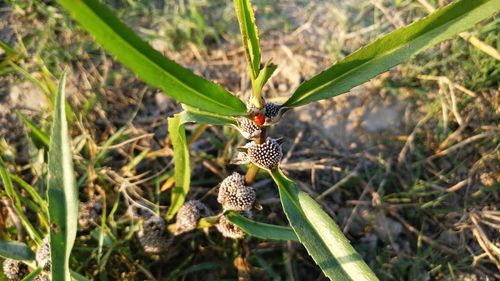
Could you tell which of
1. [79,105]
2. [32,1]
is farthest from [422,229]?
[32,1]

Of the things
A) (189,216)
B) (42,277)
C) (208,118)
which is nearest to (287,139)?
(189,216)

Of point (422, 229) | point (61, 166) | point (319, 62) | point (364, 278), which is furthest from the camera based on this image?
point (319, 62)

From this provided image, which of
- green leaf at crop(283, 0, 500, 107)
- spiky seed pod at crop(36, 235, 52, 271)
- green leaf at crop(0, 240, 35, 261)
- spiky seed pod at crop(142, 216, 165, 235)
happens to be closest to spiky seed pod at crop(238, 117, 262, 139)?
green leaf at crop(283, 0, 500, 107)

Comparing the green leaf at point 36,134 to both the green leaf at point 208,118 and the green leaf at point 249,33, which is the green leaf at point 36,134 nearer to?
the green leaf at point 208,118

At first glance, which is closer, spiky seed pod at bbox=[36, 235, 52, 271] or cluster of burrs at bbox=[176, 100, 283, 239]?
cluster of burrs at bbox=[176, 100, 283, 239]

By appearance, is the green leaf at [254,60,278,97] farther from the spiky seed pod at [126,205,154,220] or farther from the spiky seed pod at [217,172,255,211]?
the spiky seed pod at [126,205,154,220]

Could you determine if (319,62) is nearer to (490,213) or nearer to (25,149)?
(490,213)

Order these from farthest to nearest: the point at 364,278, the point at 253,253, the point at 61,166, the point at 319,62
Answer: the point at 319,62
the point at 253,253
the point at 61,166
the point at 364,278
